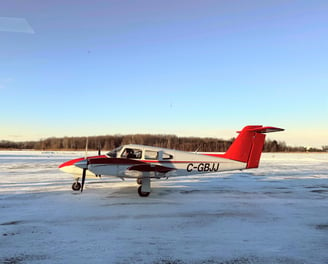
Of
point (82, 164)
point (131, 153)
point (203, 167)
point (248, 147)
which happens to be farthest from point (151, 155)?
point (248, 147)

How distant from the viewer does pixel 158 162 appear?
36.3 feet

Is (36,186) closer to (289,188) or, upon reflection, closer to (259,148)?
(259,148)

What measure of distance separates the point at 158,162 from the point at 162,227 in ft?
16.2

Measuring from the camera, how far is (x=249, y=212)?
775 centimetres

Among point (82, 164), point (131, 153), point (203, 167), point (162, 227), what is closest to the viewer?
point (162, 227)

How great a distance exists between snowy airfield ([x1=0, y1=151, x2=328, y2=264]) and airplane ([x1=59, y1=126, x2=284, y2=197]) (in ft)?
2.81

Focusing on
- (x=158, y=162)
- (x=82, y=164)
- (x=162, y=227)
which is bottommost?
(x=162, y=227)

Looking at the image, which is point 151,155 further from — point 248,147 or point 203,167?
point 248,147

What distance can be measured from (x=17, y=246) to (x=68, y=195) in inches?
201

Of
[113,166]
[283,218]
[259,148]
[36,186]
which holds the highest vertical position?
[259,148]

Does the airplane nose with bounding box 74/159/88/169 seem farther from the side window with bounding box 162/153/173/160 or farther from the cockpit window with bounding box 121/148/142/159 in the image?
the side window with bounding box 162/153/173/160

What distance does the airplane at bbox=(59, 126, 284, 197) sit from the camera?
10.2 metres

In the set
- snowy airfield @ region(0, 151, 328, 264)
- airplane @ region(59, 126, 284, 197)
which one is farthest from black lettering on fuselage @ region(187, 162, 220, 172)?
snowy airfield @ region(0, 151, 328, 264)

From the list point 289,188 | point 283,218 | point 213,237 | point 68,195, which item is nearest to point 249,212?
point 283,218
